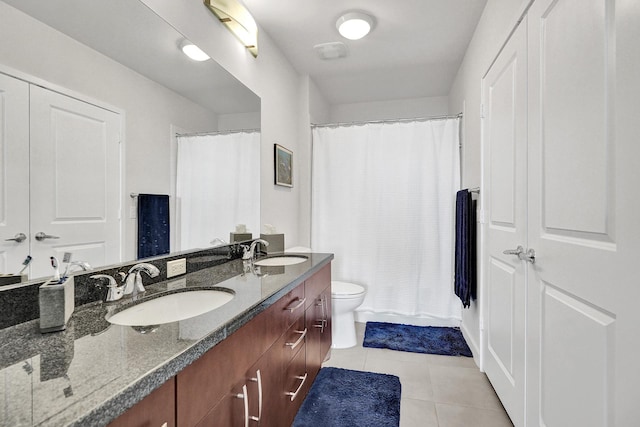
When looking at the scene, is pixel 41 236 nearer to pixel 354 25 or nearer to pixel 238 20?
pixel 238 20

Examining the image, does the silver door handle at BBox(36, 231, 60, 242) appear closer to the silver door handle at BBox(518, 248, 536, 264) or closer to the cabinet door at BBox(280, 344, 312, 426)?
the cabinet door at BBox(280, 344, 312, 426)

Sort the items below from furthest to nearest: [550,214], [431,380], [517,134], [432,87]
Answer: [432,87], [431,380], [517,134], [550,214]

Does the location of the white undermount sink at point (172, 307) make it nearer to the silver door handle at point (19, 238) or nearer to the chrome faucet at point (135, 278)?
the chrome faucet at point (135, 278)

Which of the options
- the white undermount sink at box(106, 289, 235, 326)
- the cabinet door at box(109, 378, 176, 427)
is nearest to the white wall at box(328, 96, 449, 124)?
the white undermount sink at box(106, 289, 235, 326)

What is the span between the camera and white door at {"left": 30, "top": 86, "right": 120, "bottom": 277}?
896 millimetres

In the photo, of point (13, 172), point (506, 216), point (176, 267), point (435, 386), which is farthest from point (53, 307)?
point (435, 386)

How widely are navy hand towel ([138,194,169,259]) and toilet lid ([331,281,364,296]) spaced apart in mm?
1454

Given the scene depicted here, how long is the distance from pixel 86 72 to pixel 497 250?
2.04m

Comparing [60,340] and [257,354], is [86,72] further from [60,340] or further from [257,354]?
[257,354]

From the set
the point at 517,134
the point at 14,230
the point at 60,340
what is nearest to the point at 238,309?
the point at 60,340

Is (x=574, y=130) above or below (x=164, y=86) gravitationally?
below

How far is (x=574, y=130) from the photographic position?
3.38 feet

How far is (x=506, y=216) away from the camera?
5.41 ft

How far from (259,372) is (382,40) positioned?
2.53 meters
